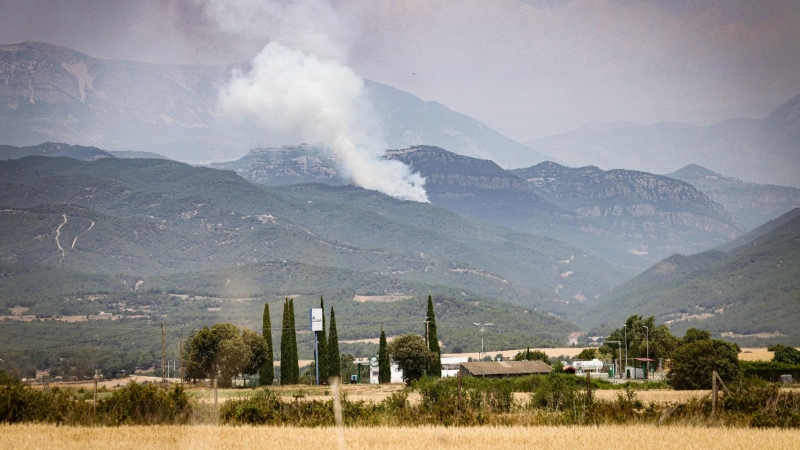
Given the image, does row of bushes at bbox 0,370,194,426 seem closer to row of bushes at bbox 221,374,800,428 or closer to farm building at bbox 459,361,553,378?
row of bushes at bbox 221,374,800,428

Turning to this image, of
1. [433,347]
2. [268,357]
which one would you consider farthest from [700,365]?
[268,357]

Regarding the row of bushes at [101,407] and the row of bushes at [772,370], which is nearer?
the row of bushes at [101,407]

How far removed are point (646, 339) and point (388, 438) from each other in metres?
78.2

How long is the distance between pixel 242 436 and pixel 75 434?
5.33 metres

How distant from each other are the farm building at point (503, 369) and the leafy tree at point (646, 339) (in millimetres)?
18608

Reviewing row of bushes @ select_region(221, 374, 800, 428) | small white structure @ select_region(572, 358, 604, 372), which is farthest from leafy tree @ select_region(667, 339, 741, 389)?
small white structure @ select_region(572, 358, 604, 372)

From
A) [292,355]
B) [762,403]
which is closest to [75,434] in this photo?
[762,403]

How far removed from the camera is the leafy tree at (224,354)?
7719 centimetres

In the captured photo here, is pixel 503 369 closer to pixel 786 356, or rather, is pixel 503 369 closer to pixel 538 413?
pixel 786 356

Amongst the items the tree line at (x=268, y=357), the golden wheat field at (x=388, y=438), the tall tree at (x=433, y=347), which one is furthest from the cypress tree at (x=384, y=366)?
the golden wheat field at (x=388, y=438)

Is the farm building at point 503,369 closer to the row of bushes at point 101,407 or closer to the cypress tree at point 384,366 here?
the cypress tree at point 384,366

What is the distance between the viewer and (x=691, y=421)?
33.5m

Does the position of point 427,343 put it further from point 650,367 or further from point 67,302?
point 67,302

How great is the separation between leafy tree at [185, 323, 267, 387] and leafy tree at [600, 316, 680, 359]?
131 ft
